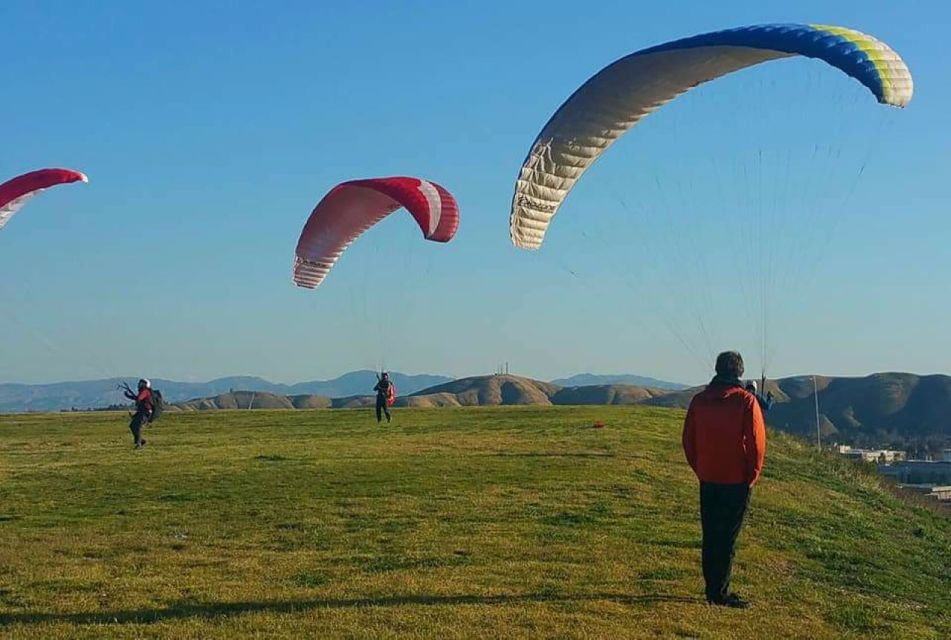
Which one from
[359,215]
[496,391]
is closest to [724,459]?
[359,215]

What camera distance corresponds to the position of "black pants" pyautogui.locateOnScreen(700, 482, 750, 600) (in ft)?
A: 29.9

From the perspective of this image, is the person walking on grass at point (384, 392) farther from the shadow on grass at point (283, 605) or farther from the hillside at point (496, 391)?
the hillside at point (496, 391)

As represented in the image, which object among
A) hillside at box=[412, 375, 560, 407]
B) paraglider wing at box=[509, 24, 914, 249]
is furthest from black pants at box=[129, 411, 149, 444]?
hillside at box=[412, 375, 560, 407]

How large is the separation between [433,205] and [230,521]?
10873 mm

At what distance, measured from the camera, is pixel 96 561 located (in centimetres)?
1055

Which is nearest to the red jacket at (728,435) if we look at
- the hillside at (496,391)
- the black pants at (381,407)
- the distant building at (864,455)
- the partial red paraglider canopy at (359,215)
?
the partial red paraglider canopy at (359,215)

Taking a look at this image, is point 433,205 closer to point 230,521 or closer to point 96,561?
point 230,521

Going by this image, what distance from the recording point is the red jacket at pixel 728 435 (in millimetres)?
9078

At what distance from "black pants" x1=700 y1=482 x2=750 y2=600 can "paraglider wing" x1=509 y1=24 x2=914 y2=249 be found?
5.18m

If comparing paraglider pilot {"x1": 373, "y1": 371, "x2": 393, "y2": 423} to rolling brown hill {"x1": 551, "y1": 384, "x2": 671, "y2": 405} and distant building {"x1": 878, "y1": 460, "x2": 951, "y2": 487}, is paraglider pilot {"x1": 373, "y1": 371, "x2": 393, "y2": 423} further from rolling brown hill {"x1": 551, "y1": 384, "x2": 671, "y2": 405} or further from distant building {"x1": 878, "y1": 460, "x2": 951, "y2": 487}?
rolling brown hill {"x1": 551, "y1": 384, "x2": 671, "y2": 405}

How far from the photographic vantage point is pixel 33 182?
21.2 metres

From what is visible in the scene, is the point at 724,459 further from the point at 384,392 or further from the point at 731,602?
the point at 384,392

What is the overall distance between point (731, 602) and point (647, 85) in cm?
779

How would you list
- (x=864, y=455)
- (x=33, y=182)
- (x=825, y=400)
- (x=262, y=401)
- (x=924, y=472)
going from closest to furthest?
1. (x=33, y=182)
2. (x=864, y=455)
3. (x=924, y=472)
4. (x=825, y=400)
5. (x=262, y=401)
